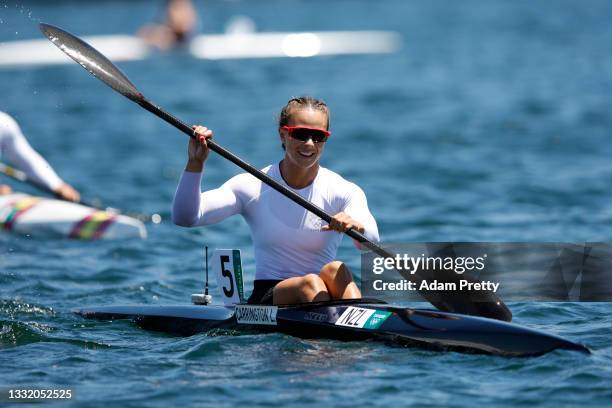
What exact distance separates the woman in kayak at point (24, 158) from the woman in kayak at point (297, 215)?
4.20 meters

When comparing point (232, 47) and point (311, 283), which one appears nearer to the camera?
point (311, 283)

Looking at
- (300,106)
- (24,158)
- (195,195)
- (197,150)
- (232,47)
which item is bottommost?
(195,195)

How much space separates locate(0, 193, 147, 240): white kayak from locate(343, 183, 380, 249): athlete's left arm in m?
4.60

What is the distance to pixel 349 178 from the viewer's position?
14438 millimetres

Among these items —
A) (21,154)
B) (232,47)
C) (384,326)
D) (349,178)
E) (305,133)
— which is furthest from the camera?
(232,47)

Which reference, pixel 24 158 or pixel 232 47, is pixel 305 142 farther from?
pixel 232 47

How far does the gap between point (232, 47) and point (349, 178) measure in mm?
17403

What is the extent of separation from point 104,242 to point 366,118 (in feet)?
34.6

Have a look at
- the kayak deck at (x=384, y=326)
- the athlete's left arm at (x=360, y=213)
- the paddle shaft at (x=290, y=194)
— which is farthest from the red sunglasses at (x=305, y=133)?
the kayak deck at (x=384, y=326)

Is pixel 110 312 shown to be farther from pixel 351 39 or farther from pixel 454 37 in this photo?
pixel 454 37

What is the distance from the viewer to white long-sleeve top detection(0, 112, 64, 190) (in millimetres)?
10141

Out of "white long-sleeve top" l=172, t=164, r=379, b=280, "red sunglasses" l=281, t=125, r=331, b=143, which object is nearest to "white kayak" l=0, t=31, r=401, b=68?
"white long-sleeve top" l=172, t=164, r=379, b=280

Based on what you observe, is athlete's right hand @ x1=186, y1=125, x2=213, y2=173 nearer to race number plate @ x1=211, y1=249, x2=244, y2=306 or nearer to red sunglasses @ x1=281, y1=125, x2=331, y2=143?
red sunglasses @ x1=281, y1=125, x2=331, y2=143

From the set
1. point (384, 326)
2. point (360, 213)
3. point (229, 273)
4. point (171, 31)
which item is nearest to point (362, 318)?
point (384, 326)
